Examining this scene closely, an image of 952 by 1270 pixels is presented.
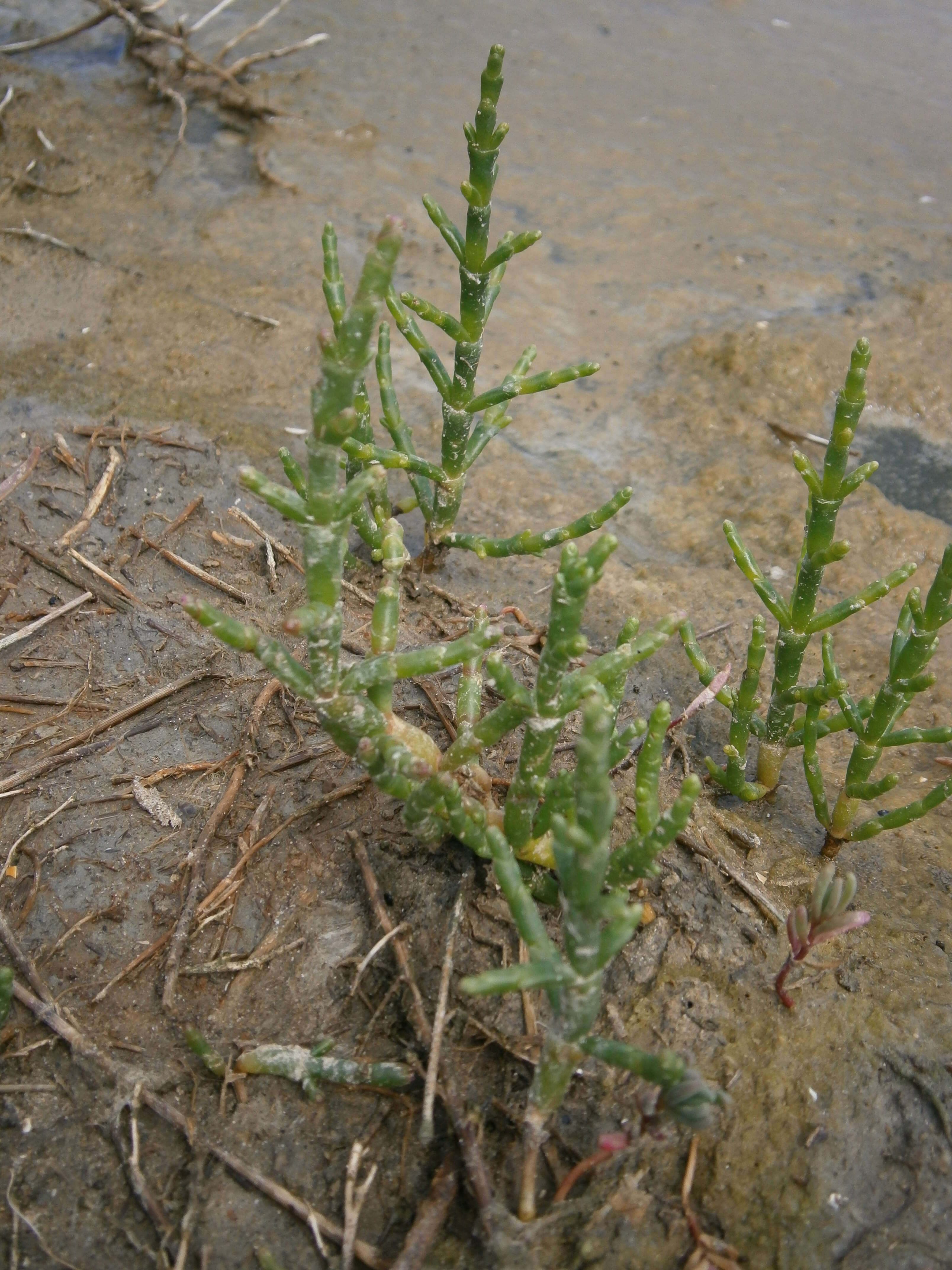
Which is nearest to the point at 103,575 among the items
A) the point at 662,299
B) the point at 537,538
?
the point at 537,538

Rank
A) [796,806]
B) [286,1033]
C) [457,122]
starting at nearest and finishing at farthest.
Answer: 1. [286,1033]
2. [796,806]
3. [457,122]

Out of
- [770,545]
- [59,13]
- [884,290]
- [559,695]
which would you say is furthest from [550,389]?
[59,13]

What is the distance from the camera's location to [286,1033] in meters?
2.45

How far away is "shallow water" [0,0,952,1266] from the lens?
2.54 meters

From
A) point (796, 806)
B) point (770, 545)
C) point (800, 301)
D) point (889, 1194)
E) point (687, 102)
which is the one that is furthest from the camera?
point (687, 102)

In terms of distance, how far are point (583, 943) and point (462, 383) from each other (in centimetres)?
218

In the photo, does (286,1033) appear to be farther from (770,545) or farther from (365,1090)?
(770,545)

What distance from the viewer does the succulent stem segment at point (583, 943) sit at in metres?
1.74

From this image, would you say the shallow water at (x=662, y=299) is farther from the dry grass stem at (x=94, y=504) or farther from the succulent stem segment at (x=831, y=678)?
the dry grass stem at (x=94, y=504)

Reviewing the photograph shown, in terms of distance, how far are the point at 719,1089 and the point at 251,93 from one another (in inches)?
278

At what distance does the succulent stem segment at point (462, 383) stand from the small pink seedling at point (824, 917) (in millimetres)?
1172

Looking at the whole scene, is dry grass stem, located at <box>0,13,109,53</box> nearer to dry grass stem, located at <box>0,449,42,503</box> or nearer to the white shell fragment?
dry grass stem, located at <box>0,449,42,503</box>

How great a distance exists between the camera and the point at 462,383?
3.45 m

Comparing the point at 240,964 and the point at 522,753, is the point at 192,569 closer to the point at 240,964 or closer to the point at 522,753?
the point at 240,964
